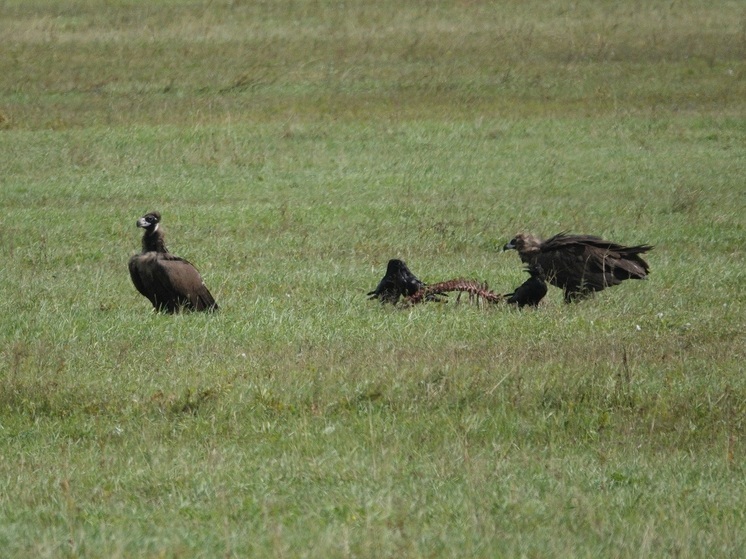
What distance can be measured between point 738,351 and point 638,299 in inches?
83.0

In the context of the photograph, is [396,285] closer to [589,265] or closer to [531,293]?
[531,293]

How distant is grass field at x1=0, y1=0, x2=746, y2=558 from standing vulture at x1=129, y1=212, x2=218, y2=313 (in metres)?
0.30

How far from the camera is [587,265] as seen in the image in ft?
32.4

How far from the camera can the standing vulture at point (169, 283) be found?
9.52m

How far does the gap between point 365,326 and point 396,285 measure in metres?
1.07

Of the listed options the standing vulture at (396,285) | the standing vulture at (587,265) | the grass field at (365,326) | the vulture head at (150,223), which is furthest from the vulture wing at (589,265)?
the vulture head at (150,223)

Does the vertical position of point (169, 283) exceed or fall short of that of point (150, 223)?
it falls short

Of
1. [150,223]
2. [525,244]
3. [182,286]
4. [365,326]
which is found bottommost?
[365,326]

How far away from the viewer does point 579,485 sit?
5395 millimetres

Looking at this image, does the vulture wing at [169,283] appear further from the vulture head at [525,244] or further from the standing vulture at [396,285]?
the vulture head at [525,244]

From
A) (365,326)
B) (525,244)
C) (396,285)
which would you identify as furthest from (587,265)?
(365,326)

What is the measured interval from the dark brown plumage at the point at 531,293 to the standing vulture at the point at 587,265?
171mm

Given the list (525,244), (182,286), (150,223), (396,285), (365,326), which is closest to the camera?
(365,326)

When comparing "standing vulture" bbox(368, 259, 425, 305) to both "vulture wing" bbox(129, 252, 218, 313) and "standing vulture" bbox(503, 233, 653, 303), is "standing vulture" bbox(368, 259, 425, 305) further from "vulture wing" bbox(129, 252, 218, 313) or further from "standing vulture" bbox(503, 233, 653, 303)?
"vulture wing" bbox(129, 252, 218, 313)
